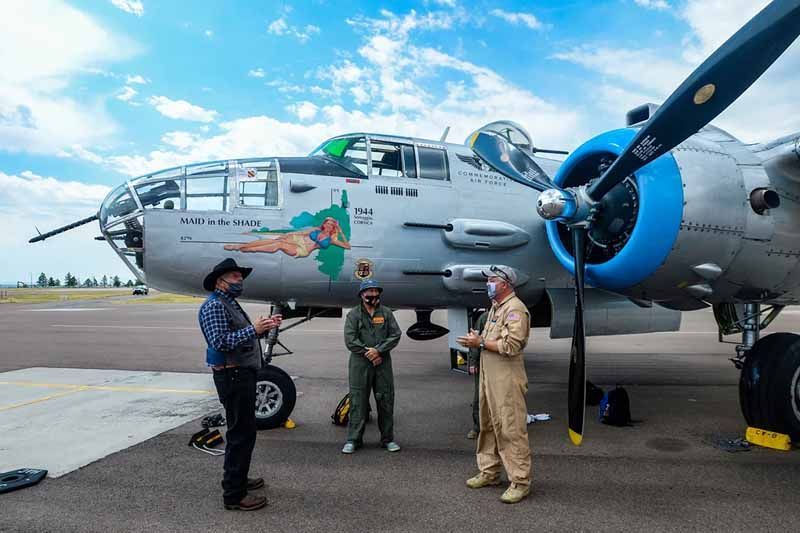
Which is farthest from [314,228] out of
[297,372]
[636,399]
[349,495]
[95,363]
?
[95,363]

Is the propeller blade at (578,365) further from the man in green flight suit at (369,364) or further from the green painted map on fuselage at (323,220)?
the green painted map on fuselage at (323,220)

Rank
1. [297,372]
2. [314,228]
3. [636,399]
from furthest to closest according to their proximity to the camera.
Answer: [297,372], [636,399], [314,228]

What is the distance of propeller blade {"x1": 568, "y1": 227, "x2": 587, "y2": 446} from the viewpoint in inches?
188

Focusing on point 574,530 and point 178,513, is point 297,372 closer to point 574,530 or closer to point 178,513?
point 178,513

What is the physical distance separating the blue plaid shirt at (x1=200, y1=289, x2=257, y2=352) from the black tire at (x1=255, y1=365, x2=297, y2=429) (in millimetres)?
2329

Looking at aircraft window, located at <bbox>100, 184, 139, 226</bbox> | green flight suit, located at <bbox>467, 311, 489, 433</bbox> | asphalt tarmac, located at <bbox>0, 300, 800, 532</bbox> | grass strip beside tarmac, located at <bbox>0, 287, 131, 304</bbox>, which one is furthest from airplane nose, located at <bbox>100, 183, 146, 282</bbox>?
grass strip beside tarmac, located at <bbox>0, 287, 131, 304</bbox>

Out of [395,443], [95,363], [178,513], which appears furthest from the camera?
[95,363]

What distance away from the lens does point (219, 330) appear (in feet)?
12.9

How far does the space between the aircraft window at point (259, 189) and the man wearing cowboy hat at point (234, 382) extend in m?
2.45

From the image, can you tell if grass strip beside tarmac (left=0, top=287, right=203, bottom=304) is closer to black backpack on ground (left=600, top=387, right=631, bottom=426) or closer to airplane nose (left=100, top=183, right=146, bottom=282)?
airplane nose (left=100, top=183, right=146, bottom=282)

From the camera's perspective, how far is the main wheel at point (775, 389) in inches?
217

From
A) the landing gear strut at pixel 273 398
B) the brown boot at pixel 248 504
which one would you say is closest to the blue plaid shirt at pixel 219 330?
the brown boot at pixel 248 504

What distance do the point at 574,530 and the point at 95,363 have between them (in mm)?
11906

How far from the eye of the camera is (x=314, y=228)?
6.33 meters
